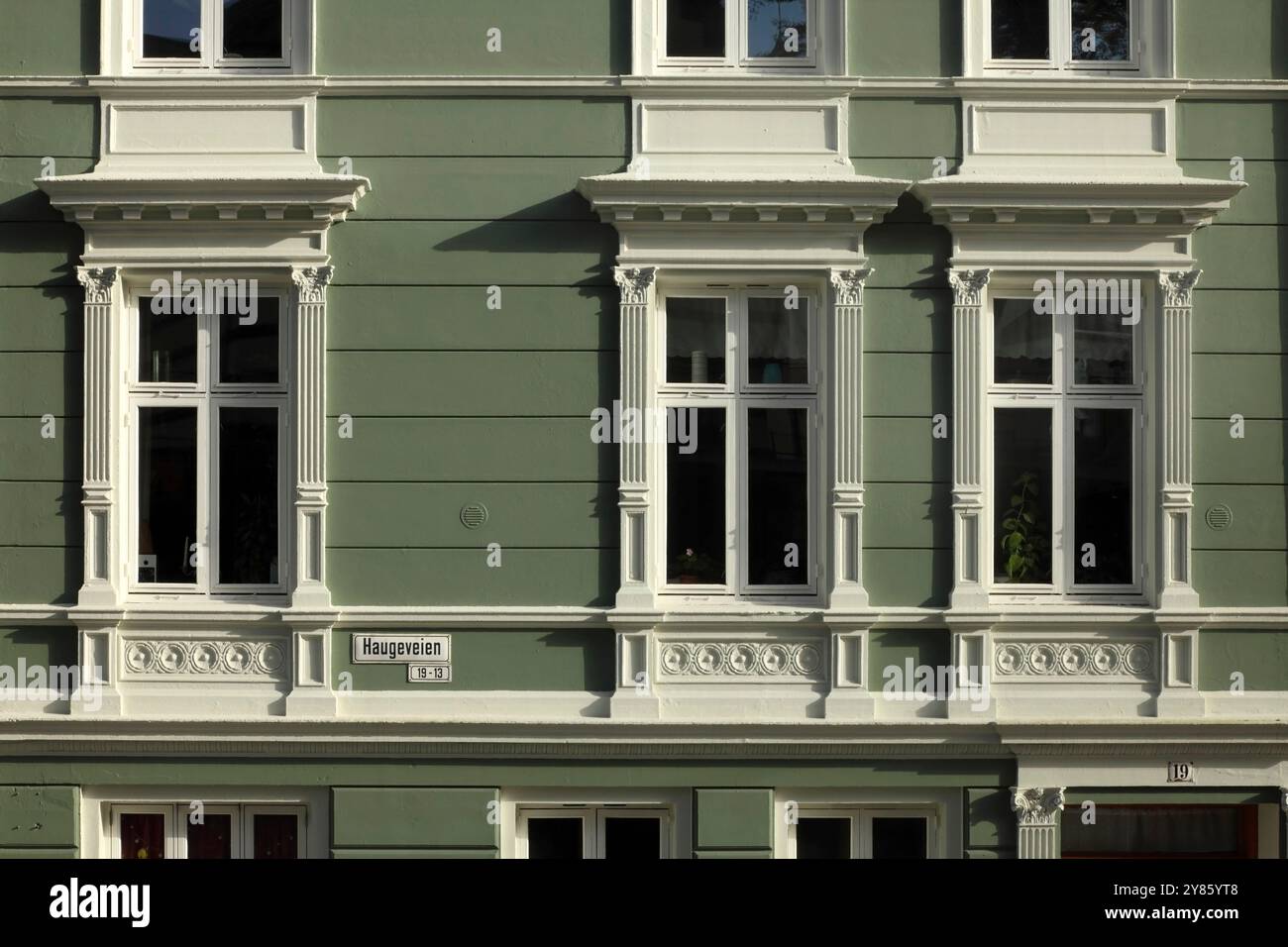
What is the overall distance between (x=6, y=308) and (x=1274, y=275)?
26.7 feet

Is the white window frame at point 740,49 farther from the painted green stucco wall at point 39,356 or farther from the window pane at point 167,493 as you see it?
the window pane at point 167,493

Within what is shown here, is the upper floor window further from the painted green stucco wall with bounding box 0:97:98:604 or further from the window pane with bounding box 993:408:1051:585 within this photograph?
the painted green stucco wall with bounding box 0:97:98:604

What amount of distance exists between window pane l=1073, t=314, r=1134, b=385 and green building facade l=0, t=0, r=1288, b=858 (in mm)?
39

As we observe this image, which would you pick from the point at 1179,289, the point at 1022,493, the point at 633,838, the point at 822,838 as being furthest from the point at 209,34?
the point at 822,838

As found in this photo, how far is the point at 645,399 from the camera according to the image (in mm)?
10055

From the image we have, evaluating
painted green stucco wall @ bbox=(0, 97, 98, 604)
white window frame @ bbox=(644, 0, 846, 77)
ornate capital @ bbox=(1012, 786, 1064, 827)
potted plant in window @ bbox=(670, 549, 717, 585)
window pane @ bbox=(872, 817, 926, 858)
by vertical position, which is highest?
white window frame @ bbox=(644, 0, 846, 77)

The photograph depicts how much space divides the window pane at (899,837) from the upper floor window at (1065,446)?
1.70 m

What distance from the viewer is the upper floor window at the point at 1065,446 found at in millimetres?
10227

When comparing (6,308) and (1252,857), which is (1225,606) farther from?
(6,308)

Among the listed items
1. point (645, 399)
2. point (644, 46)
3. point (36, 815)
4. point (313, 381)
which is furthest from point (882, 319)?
point (36, 815)

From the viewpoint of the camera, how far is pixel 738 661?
10.1 meters

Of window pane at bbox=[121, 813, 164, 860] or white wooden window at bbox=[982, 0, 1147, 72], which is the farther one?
white wooden window at bbox=[982, 0, 1147, 72]

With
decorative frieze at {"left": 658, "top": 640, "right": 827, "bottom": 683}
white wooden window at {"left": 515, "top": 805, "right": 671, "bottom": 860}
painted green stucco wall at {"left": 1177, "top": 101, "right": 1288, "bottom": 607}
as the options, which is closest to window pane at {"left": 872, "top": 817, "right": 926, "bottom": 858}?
decorative frieze at {"left": 658, "top": 640, "right": 827, "bottom": 683}

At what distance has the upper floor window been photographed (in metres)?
10.2
